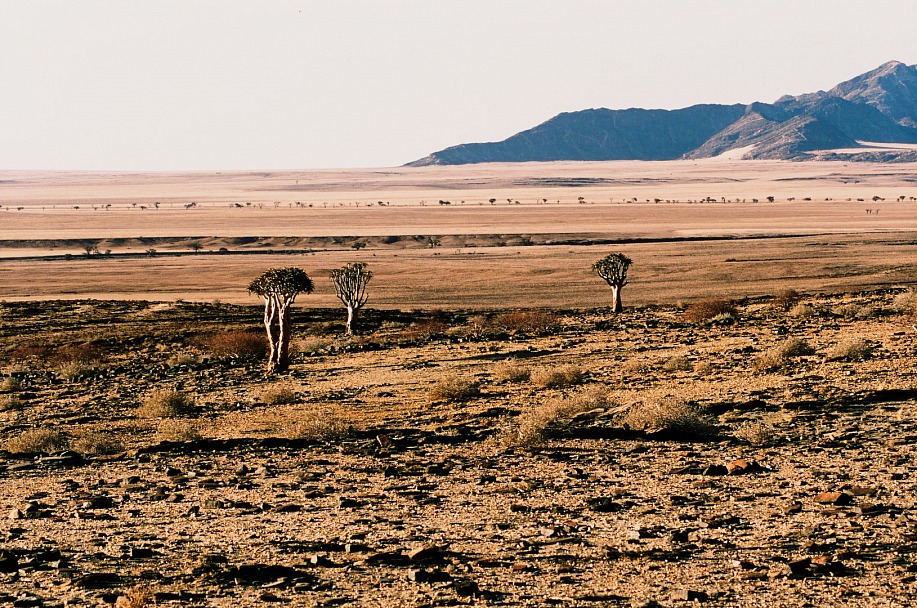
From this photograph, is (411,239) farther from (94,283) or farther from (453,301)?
(453,301)

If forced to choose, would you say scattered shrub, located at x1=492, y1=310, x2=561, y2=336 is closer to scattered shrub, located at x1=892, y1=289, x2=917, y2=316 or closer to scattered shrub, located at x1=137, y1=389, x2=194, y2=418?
scattered shrub, located at x1=892, y1=289, x2=917, y2=316

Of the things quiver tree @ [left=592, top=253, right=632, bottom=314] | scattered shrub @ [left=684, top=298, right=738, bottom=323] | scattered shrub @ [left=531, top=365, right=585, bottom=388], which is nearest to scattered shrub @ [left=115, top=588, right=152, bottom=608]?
scattered shrub @ [left=531, top=365, right=585, bottom=388]

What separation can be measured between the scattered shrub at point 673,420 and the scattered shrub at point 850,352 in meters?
5.68

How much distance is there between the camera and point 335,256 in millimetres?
77562

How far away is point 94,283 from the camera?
59312 millimetres

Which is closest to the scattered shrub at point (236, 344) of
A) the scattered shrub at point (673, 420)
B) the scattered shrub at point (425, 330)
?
the scattered shrub at point (425, 330)

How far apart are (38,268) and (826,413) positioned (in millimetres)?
63154

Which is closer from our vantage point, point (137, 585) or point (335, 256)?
point (137, 585)

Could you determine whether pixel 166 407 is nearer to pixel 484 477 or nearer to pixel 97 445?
pixel 97 445

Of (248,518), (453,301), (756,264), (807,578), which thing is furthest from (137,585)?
(756,264)

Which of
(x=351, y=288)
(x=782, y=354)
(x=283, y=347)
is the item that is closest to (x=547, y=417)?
(x=782, y=354)

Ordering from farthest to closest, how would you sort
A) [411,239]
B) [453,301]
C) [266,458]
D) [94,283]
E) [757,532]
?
[411,239] < [94,283] < [453,301] < [266,458] < [757,532]

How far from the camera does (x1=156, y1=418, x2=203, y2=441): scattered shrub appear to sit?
1638 cm

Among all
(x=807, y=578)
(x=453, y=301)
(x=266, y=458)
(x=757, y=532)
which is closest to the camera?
(x=807, y=578)
